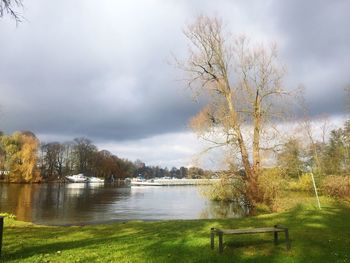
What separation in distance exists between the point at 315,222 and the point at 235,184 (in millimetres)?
13696

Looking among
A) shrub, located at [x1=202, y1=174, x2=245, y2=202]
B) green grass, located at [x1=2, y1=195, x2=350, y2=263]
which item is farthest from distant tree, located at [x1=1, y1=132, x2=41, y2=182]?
green grass, located at [x1=2, y1=195, x2=350, y2=263]

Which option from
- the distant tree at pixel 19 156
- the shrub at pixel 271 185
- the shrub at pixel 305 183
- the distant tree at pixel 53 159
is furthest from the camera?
the distant tree at pixel 53 159

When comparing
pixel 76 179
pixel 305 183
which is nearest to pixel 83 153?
pixel 76 179

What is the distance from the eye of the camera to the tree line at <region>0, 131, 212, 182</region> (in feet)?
310

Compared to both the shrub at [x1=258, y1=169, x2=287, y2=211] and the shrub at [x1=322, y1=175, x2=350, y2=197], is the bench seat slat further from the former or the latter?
the shrub at [x1=322, y1=175, x2=350, y2=197]

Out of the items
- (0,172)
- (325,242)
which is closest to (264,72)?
(325,242)

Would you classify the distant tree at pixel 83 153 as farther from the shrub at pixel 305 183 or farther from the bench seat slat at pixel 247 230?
the bench seat slat at pixel 247 230

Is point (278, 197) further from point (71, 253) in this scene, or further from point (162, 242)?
point (71, 253)

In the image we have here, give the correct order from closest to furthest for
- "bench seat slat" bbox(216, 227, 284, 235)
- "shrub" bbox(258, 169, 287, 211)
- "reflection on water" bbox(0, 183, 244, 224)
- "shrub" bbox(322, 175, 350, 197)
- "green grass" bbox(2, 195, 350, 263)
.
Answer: "green grass" bbox(2, 195, 350, 263) → "bench seat slat" bbox(216, 227, 284, 235) → "shrub" bbox(258, 169, 287, 211) → "shrub" bbox(322, 175, 350, 197) → "reflection on water" bbox(0, 183, 244, 224)

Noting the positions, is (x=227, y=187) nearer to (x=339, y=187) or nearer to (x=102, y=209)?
(x=339, y=187)

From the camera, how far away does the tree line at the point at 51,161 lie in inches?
3720

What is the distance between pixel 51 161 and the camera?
137 meters

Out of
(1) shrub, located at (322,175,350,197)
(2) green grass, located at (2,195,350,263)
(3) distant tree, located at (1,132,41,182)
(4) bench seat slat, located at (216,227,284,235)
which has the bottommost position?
(2) green grass, located at (2,195,350,263)

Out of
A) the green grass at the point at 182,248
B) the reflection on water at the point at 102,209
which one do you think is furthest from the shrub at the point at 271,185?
the green grass at the point at 182,248
